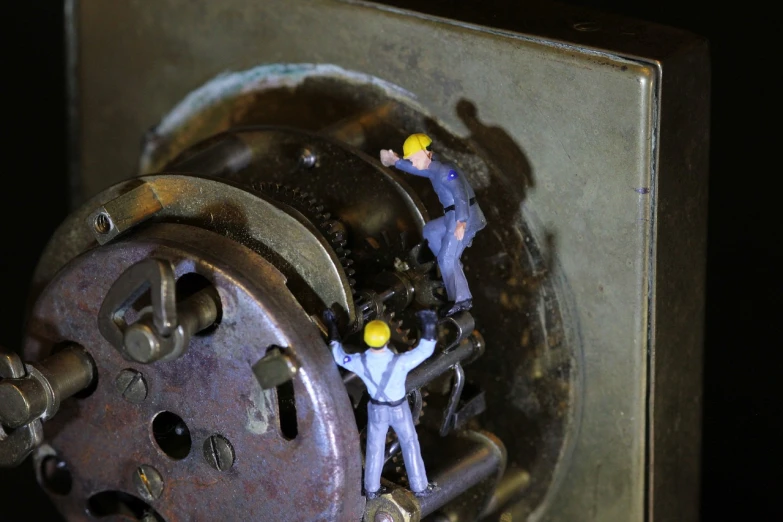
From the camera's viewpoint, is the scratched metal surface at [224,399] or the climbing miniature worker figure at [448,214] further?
the climbing miniature worker figure at [448,214]

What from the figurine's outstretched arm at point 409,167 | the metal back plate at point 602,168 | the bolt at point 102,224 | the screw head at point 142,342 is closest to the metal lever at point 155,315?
the screw head at point 142,342

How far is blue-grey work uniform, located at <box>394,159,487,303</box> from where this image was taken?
4.88 feet

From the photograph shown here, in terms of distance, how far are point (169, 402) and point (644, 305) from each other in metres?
0.53

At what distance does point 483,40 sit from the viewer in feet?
5.25

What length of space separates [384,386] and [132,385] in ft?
0.90

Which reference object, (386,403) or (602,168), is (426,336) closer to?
(386,403)

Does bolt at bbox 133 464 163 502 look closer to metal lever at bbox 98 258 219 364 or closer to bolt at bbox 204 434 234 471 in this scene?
bolt at bbox 204 434 234 471

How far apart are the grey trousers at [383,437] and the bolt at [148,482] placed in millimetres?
232

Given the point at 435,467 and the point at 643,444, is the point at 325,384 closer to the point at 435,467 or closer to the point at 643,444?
the point at 435,467

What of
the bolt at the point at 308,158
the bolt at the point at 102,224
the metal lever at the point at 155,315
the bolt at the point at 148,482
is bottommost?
Result: the bolt at the point at 148,482

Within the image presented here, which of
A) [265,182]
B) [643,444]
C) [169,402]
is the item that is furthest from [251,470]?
[643,444]

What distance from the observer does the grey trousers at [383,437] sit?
4.73ft

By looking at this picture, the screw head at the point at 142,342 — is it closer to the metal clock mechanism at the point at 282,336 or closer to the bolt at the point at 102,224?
the metal clock mechanism at the point at 282,336

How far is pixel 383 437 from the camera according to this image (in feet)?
4.77
